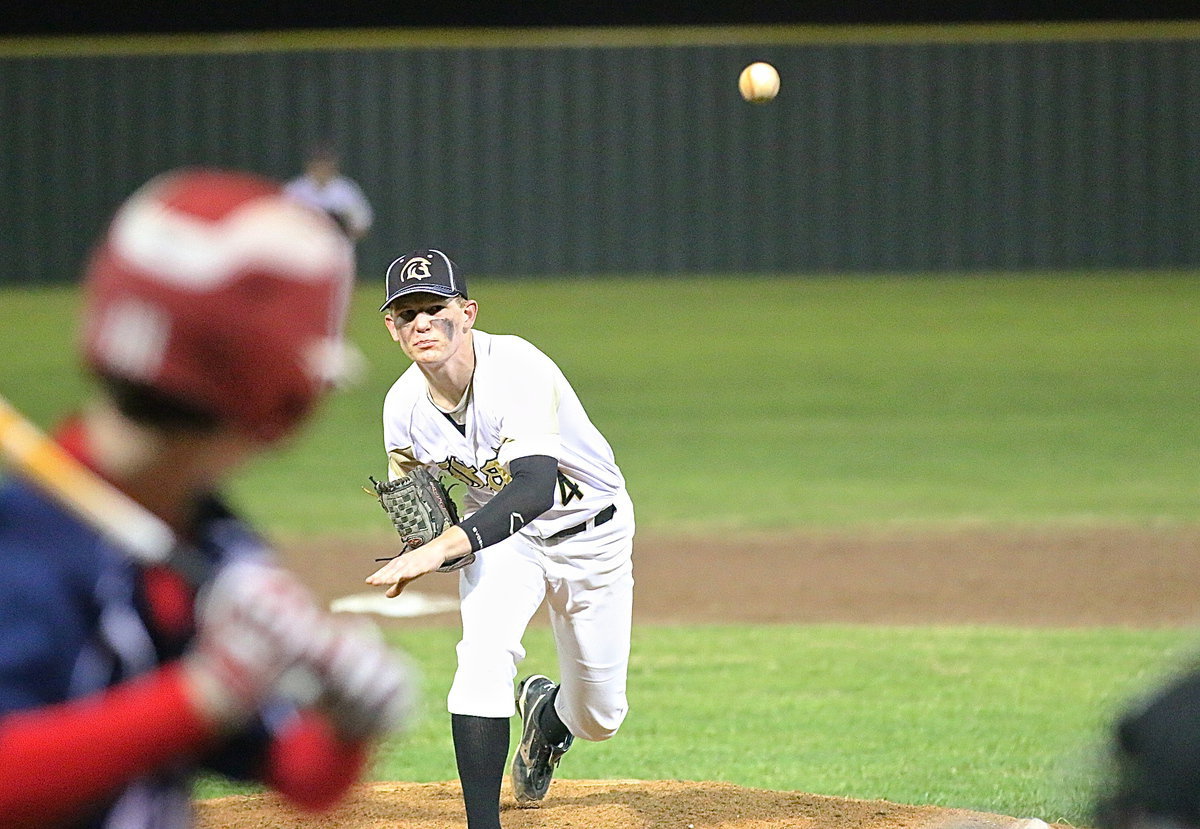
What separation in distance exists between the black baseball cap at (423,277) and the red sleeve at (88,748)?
11.0 feet

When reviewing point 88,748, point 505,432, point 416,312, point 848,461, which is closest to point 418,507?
point 505,432

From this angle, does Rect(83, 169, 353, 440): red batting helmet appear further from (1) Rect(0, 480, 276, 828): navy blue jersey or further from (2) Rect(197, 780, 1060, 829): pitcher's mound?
(2) Rect(197, 780, 1060, 829): pitcher's mound

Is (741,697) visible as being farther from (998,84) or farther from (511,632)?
(998,84)

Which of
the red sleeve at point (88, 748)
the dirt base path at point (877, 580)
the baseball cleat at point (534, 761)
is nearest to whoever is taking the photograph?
the red sleeve at point (88, 748)

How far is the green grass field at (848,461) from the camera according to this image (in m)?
6.18

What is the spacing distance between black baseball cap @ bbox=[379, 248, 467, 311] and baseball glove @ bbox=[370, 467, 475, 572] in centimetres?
51

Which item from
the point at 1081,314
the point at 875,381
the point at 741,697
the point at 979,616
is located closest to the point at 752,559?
the point at 979,616

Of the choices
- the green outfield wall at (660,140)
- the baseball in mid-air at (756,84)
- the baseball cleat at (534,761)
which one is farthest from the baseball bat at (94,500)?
the green outfield wall at (660,140)

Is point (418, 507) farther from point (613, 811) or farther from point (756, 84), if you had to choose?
point (756, 84)

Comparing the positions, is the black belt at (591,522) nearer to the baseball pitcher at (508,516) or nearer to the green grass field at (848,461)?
the baseball pitcher at (508,516)

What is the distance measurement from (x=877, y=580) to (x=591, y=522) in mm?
4329

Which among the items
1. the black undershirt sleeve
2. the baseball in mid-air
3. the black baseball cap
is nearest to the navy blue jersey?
the black undershirt sleeve

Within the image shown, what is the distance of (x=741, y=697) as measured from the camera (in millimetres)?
6871

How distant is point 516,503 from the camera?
445cm
